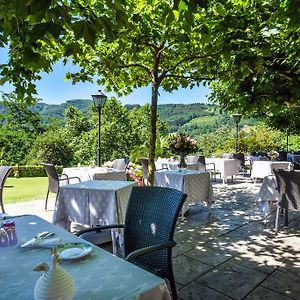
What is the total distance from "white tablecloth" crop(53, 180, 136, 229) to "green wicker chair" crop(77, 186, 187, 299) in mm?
1109

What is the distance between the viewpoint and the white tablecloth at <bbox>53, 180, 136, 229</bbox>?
3.13 metres

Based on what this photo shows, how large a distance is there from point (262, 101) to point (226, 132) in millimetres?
17612

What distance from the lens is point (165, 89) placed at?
5602 millimetres

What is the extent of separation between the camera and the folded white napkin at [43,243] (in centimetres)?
141

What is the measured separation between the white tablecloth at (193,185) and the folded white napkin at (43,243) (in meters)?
3.29

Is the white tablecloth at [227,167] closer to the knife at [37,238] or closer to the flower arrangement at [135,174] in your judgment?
the flower arrangement at [135,174]

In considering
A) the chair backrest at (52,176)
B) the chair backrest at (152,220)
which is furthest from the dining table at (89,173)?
the chair backrest at (152,220)

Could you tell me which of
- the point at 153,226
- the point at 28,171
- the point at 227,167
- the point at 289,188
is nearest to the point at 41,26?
the point at 153,226

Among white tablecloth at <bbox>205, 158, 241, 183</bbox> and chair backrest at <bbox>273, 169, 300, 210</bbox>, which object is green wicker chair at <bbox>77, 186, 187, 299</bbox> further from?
white tablecloth at <bbox>205, 158, 241, 183</bbox>

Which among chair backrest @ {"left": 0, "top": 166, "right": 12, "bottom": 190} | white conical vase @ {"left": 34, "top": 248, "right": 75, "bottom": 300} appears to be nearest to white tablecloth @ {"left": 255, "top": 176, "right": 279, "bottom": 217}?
white conical vase @ {"left": 34, "top": 248, "right": 75, "bottom": 300}

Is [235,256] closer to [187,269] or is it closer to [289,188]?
[187,269]

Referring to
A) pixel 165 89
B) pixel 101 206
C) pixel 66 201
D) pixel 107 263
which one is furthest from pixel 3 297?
pixel 165 89

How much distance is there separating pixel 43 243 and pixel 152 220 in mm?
721

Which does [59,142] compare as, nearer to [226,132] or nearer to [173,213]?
[226,132]
